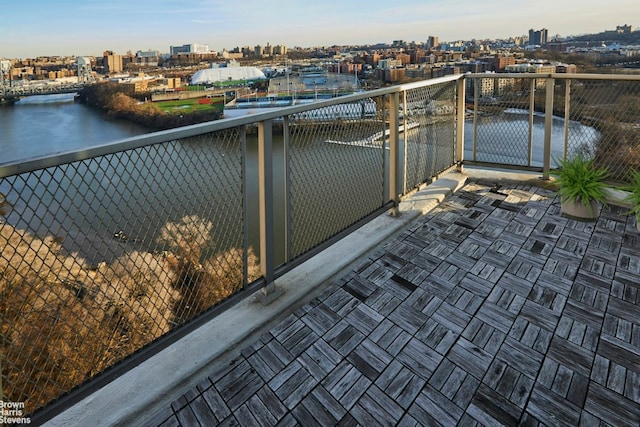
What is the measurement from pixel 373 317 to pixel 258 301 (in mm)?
548

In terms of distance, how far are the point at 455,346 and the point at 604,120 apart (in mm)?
2951

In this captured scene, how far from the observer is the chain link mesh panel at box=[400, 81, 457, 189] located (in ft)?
10.6

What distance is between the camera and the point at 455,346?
70.6 inches

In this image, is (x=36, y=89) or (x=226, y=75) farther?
(x=226, y=75)

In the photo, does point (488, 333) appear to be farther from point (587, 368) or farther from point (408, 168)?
point (408, 168)

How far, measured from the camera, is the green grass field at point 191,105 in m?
26.5

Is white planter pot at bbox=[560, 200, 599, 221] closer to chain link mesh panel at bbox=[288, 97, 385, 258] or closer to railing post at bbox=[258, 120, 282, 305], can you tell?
chain link mesh panel at bbox=[288, 97, 385, 258]

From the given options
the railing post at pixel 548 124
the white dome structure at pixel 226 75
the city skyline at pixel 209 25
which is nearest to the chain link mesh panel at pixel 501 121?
the railing post at pixel 548 124

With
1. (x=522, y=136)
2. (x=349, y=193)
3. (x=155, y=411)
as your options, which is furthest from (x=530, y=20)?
(x=155, y=411)

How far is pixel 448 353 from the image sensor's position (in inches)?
68.9

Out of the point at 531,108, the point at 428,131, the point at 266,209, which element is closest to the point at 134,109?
the point at 428,131

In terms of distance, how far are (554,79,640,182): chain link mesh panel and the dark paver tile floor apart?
1.01 metres

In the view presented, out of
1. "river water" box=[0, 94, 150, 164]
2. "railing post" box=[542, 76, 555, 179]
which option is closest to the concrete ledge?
"railing post" box=[542, 76, 555, 179]

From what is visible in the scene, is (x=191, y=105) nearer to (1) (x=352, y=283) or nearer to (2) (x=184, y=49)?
(2) (x=184, y=49)
